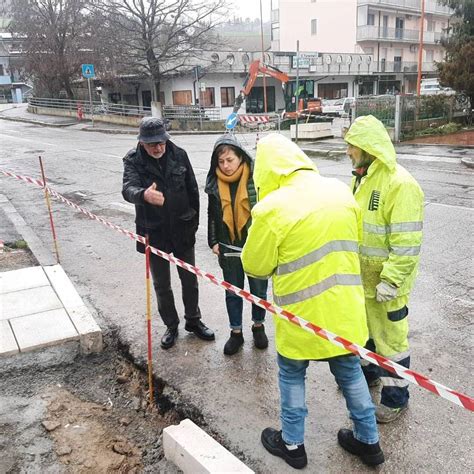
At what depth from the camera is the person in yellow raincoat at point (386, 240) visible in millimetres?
2943

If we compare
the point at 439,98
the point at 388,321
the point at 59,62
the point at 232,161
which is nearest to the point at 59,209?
the point at 232,161

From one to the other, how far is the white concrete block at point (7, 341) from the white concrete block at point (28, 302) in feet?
0.57

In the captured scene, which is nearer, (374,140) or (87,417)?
(374,140)

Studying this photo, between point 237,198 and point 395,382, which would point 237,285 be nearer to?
point 237,198

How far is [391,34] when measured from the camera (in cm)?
4966

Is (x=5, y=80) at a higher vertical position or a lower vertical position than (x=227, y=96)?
higher

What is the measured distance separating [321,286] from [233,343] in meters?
1.79

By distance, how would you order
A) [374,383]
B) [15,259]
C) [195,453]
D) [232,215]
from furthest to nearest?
[15,259] < [232,215] < [374,383] < [195,453]

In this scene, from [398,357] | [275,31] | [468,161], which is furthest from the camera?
[275,31]

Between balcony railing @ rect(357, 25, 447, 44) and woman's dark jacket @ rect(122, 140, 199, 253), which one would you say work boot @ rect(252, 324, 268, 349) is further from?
balcony railing @ rect(357, 25, 447, 44)

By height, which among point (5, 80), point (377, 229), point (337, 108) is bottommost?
point (337, 108)

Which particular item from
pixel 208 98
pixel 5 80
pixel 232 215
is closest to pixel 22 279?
pixel 232 215

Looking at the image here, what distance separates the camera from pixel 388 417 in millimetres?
3221

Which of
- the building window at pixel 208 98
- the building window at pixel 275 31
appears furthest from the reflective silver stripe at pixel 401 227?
the building window at pixel 275 31
